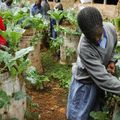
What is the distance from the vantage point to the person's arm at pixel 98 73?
2732 mm

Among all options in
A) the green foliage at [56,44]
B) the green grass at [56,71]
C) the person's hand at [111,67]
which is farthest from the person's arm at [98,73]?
the green foliage at [56,44]

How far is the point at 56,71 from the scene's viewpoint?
22.9ft

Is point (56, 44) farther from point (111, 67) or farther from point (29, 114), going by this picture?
point (111, 67)

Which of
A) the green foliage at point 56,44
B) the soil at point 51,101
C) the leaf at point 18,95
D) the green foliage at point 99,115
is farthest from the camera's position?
the green foliage at point 56,44

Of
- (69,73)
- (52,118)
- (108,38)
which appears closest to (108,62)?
(108,38)

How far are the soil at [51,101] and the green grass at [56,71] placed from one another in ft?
0.52

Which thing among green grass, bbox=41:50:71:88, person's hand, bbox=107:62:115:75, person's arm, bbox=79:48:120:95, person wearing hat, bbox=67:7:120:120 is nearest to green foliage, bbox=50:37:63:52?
green grass, bbox=41:50:71:88

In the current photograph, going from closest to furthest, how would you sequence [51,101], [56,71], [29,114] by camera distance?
1. [29,114]
2. [51,101]
3. [56,71]

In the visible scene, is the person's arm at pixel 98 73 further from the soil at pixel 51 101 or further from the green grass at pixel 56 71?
the green grass at pixel 56 71

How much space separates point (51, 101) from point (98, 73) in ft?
8.90

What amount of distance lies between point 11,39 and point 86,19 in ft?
4.13

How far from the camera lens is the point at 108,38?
295 centimetres

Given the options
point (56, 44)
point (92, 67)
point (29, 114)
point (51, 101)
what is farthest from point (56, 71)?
point (92, 67)

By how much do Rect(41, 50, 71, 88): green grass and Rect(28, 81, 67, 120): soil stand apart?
16cm
